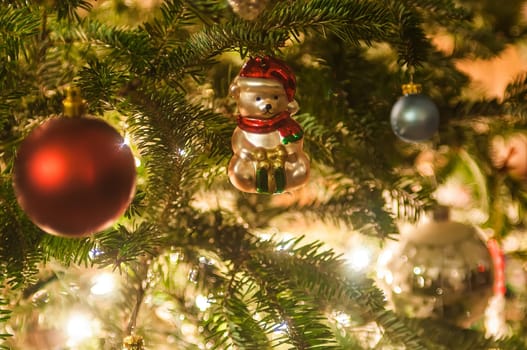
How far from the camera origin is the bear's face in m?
0.54

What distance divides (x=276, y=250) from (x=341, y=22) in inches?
8.9

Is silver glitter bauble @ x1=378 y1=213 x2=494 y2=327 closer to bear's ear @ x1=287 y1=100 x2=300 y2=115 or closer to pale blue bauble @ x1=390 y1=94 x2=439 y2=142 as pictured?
pale blue bauble @ x1=390 y1=94 x2=439 y2=142

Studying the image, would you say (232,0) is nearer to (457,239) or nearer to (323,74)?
(323,74)

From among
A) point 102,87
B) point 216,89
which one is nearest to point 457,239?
point 216,89

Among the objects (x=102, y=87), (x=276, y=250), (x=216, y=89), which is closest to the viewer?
(x=102, y=87)

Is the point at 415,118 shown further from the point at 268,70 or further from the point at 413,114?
the point at 268,70

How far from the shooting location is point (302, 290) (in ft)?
1.90

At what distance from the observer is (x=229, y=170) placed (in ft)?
1.89

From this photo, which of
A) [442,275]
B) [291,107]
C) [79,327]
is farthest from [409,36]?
[79,327]

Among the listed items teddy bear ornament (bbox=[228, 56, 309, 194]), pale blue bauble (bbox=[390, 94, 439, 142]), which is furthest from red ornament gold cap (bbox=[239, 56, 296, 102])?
pale blue bauble (bbox=[390, 94, 439, 142])

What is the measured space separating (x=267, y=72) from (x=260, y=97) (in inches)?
0.9

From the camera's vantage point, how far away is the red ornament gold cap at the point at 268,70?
0.54m

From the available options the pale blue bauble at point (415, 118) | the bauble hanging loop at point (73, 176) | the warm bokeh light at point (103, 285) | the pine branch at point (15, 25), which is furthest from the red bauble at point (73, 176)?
the pale blue bauble at point (415, 118)

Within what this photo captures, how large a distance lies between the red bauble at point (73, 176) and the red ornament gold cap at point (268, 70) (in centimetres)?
18
